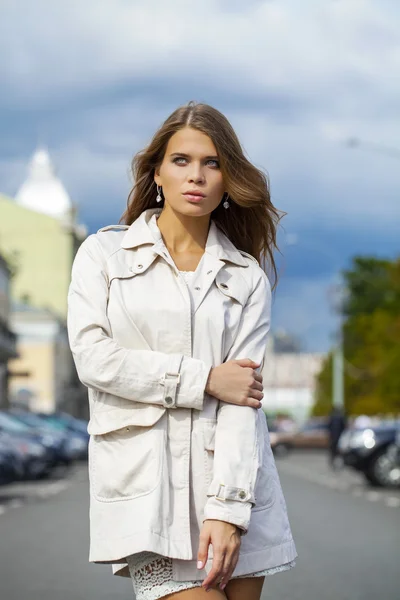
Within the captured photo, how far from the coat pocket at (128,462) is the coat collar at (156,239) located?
0.52 meters

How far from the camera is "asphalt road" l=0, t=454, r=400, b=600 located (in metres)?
10.7

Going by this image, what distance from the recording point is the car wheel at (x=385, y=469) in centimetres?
2811

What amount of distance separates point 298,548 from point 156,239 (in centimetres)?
1048

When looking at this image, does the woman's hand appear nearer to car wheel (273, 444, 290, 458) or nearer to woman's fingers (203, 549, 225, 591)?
woman's fingers (203, 549, 225, 591)

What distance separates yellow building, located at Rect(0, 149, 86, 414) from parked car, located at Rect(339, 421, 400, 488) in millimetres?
65684

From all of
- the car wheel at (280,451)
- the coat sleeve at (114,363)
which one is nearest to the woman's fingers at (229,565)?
the coat sleeve at (114,363)

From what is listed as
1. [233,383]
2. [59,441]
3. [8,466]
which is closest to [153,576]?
[233,383]

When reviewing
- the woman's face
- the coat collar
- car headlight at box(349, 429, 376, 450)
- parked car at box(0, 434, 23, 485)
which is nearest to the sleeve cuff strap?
the coat collar

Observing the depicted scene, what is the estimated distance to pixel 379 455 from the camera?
28.3 m

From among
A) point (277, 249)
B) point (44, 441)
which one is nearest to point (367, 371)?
point (44, 441)

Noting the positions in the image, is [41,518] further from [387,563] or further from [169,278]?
[169,278]

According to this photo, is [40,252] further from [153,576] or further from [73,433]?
[153,576]

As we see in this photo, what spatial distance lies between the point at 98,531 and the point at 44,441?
29.4 meters

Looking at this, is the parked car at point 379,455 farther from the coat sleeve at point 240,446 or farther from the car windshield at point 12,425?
the coat sleeve at point 240,446
